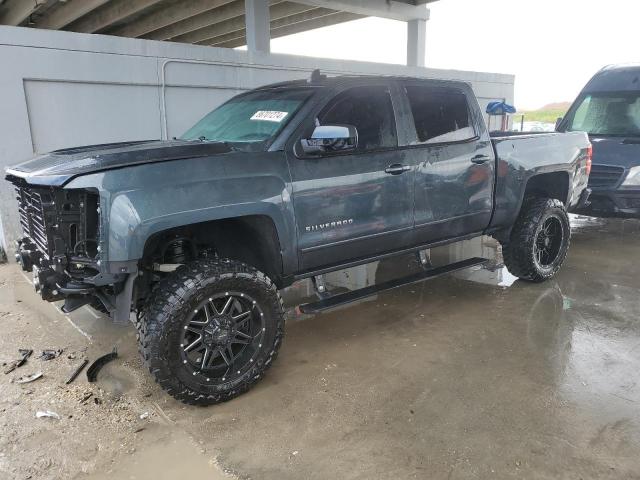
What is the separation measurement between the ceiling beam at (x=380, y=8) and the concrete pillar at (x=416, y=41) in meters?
0.23

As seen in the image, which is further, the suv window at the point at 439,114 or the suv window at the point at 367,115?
the suv window at the point at 439,114

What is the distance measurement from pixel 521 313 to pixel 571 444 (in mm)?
1999

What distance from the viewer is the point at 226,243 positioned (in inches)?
141

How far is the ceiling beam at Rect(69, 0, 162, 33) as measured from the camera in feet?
45.6

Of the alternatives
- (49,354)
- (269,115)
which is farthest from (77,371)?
(269,115)

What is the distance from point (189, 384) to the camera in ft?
10.0

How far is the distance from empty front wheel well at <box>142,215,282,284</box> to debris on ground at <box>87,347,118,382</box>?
0.99 meters

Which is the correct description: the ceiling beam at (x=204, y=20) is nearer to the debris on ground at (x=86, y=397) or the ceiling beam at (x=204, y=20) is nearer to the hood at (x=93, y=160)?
the hood at (x=93, y=160)

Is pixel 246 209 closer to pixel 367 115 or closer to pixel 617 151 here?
pixel 367 115

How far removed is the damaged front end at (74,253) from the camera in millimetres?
2926

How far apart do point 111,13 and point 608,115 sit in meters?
14.1

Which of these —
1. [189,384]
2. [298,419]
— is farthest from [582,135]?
[189,384]

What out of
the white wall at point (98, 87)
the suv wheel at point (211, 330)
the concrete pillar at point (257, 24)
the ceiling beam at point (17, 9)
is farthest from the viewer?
the ceiling beam at point (17, 9)

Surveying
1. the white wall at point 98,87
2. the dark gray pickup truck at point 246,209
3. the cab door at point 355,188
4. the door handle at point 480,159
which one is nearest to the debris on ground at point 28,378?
the dark gray pickup truck at point 246,209
